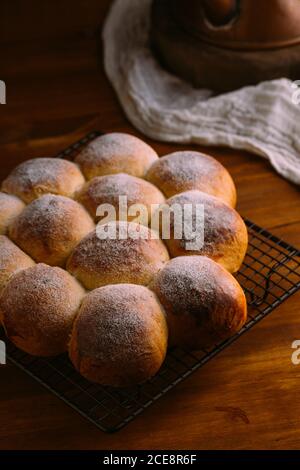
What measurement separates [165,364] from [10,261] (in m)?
0.22

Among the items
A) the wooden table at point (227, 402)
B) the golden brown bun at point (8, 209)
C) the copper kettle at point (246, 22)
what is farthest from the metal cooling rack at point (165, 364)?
the copper kettle at point (246, 22)

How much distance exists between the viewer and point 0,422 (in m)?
0.84

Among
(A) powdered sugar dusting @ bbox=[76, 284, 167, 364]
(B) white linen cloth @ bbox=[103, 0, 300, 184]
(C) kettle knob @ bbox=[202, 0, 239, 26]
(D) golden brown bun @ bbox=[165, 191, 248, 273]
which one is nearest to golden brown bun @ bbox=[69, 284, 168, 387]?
(A) powdered sugar dusting @ bbox=[76, 284, 167, 364]

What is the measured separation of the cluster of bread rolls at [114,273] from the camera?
2.58ft

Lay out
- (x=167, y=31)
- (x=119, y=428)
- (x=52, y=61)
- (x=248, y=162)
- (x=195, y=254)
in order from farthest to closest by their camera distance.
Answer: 1. (x=52, y=61)
2. (x=167, y=31)
3. (x=248, y=162)
4. (x=195, y=254)
5. (x=119, y=428)

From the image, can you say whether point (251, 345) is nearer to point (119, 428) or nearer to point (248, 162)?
point (119, 428)

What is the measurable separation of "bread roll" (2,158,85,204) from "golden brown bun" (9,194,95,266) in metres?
0.05

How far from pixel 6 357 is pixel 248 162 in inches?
21.4

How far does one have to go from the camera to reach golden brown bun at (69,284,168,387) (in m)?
0.77

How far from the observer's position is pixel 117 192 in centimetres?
94

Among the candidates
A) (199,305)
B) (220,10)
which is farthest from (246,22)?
(199,305)

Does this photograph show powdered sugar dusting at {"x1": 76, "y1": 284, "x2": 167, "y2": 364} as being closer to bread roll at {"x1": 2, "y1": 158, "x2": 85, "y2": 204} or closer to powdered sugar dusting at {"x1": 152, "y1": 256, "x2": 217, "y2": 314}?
powdered sugar dusting at {"x1": 152, "y1": 256, "x2": 217, "y2": 314}

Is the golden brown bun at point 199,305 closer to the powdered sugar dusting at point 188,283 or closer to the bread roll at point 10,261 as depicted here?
the powdered sugar dusting at point 188,283
